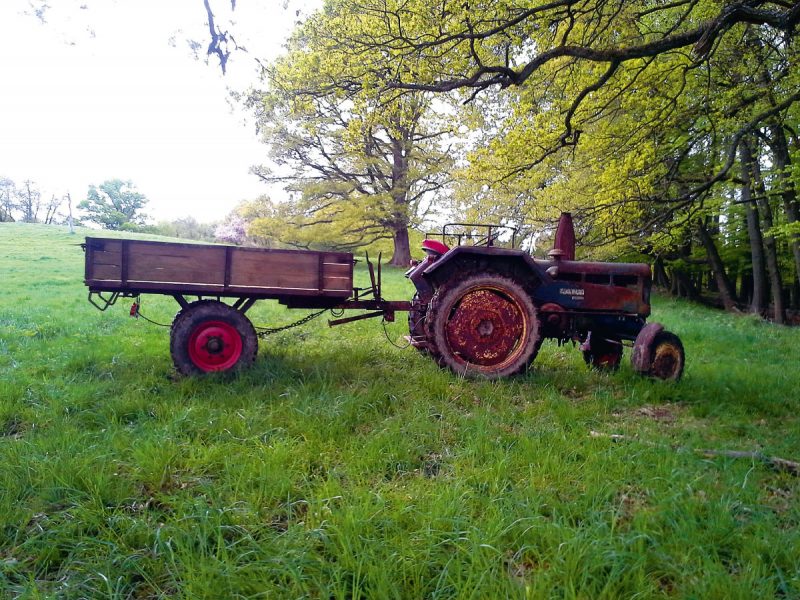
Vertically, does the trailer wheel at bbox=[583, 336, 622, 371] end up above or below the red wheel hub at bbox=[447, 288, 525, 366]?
below

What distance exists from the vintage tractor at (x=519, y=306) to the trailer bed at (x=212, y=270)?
1112 mm

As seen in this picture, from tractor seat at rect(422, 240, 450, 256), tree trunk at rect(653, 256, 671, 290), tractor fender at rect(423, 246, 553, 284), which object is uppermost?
tree trunk at rect(653, 256, 671, 290)

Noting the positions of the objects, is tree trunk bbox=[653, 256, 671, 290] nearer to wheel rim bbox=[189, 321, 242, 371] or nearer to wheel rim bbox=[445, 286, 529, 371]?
wheel rim bbox=[445, 286, 529, 371]

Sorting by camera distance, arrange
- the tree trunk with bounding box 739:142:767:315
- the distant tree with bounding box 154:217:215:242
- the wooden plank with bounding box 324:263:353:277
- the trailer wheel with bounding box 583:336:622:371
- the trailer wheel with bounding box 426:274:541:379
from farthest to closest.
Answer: the distant tree with bounding box 154:217:215:242 → the tree trunk with bounding box 739:142:767:315 → the trailer wheel with bounding box 583:336:622:371 → the trailer wheel with bounding box 426:274:541:379 → the wooden plank with bounding box 324:263:353:277

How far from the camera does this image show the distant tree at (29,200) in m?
62.0

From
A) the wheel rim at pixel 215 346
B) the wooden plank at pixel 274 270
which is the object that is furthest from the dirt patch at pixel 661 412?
the wheel rim at pixel 215 346

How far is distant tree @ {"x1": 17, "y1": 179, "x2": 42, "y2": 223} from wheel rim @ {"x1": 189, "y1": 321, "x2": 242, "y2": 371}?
7549 cm

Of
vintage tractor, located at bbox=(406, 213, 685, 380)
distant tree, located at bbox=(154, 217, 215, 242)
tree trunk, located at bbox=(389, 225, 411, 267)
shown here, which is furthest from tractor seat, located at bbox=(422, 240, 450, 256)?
distant tree, located at bbox=(154, 217, 215, 242)

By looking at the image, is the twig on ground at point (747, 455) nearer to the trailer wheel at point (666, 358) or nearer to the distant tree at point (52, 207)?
the trailer wheel at point (666, 358)

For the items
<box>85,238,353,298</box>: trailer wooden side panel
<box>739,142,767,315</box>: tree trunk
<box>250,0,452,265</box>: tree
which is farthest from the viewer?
<box>250,0,452,265</box>: tree

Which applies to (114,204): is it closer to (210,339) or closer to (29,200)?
(29,200)

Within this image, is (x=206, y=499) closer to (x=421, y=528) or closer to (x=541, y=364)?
(x=421, y=528)

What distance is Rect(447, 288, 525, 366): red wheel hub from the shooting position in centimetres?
500

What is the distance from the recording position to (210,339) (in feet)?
15.2
